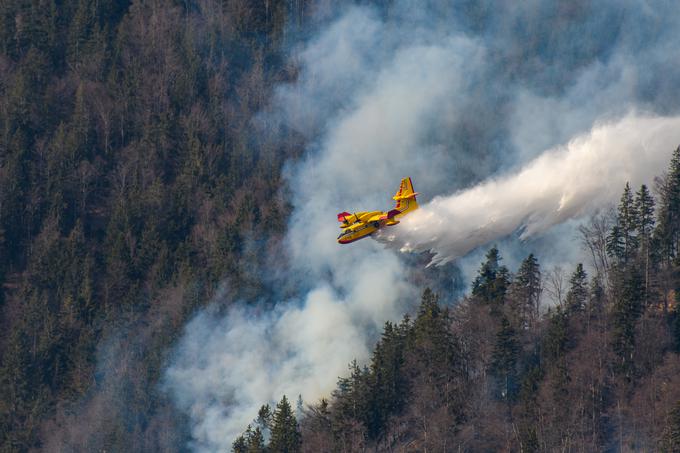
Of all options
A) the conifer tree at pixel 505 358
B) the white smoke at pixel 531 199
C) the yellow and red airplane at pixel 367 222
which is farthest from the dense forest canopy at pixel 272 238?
the yellow and red airplane at pixel 367 222

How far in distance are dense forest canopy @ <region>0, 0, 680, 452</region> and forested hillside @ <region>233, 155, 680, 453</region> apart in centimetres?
12

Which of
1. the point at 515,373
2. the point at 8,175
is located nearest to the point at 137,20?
the point at 8,175

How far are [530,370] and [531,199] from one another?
8.26m

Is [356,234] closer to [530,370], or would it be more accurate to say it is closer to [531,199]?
[531,199]

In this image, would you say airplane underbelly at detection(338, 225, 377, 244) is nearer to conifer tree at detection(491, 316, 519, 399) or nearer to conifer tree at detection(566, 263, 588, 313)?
conifer tree at detection(491, 316, 519, 399)

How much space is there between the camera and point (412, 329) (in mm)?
92125

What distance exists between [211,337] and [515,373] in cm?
1955

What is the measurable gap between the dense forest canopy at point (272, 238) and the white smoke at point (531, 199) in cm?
332

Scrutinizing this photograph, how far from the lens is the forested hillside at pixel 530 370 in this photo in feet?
281

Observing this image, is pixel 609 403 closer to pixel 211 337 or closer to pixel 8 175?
pixel 211 337

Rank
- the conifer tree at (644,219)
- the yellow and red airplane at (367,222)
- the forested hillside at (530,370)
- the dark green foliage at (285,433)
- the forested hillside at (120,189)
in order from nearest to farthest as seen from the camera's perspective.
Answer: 1. the forested hillside at (530,370)
2. the dark green foliage at (285,433)
3. the yellow and red airplane at (367,222)
4. the conifer tree at (644,219)
5. the forested hillside at (120,189)

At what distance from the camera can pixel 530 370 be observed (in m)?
88.1

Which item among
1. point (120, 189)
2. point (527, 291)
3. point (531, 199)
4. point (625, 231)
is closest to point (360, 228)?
point (531, 199)

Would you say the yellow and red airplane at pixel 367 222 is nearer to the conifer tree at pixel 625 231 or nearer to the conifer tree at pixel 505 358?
the conifer tree at pixel 505 358
